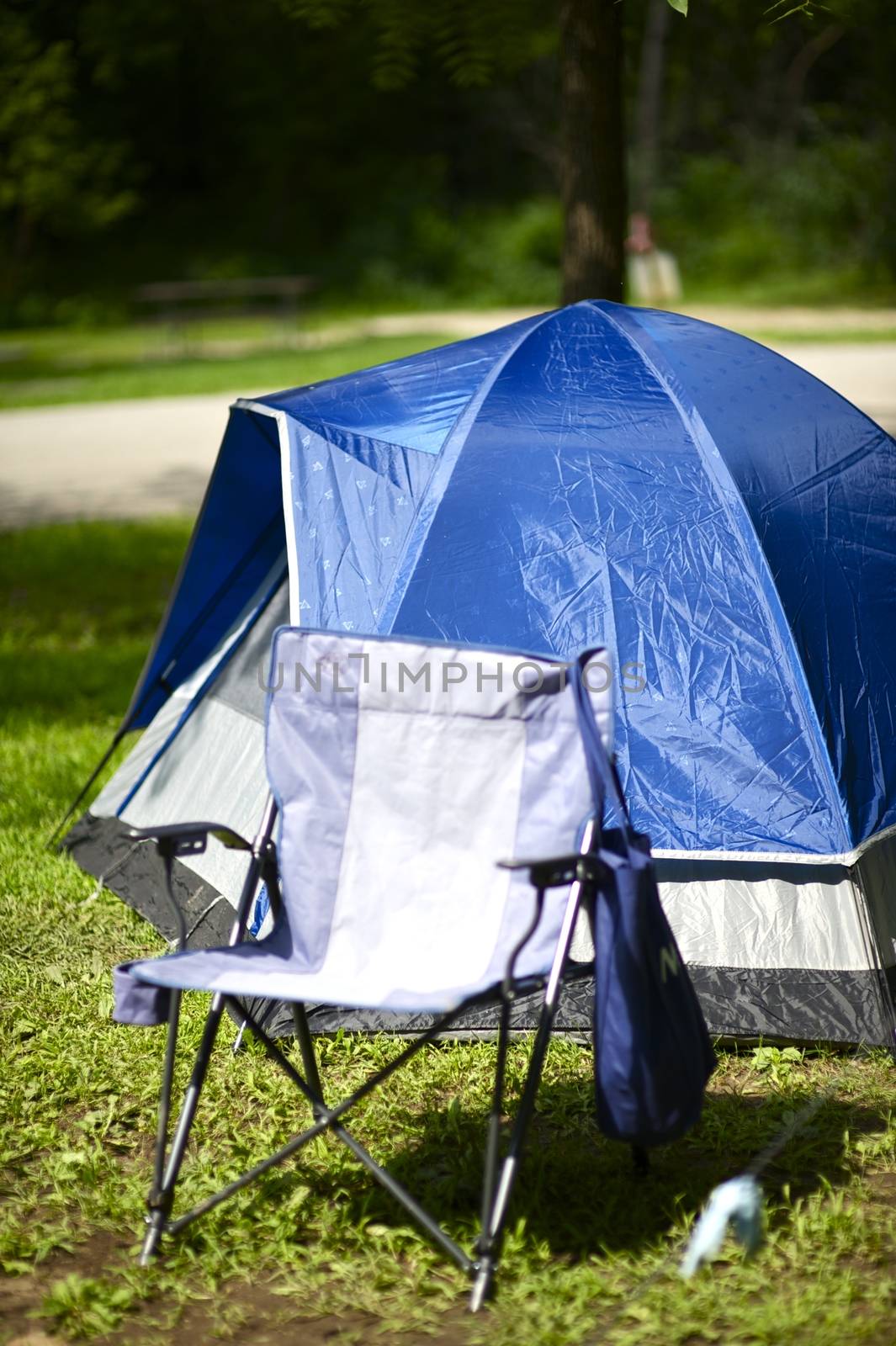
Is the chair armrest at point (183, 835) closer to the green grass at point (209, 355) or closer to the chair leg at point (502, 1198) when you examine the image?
the chair leg at point (502, 1198)

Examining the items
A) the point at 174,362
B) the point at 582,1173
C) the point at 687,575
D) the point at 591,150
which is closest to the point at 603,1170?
the point at 582,1173

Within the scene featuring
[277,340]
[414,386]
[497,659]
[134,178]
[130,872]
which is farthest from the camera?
[134,178]

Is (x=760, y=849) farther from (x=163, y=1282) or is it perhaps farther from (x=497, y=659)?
(x=163, y=1282)

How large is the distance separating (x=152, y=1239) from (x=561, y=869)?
112 cm

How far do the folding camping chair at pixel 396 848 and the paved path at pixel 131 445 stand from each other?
748 cm

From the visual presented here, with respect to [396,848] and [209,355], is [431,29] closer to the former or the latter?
[396,848]

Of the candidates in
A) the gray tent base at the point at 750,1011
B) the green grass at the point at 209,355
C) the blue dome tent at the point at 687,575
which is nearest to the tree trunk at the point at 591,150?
the blue dome tent at the point at 687,575

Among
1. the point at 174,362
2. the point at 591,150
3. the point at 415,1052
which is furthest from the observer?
the point at 174,362

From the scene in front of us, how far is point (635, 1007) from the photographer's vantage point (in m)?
2.71

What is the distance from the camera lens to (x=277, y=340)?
→ 21469mm

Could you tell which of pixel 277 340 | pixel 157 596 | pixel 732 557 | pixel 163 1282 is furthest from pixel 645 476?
pixel 277 340

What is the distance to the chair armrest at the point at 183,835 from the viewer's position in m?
2.91

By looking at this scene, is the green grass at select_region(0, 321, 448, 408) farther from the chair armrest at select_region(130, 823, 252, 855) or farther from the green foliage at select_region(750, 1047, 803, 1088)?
the chair armrest at select_region(130, 823, 252, 855)

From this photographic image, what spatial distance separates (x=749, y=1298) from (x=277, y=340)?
20.0 meters
